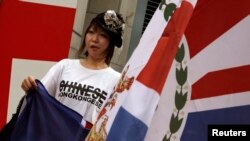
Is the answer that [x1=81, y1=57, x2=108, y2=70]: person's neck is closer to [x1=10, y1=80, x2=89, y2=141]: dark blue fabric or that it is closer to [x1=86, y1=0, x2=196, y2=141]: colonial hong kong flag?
[x1=10, y1=80, x2=89, y2=141]: dark blue fabric

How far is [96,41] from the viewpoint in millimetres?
2174

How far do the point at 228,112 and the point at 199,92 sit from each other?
0.09m

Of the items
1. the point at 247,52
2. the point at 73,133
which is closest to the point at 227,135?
the point at 247,52

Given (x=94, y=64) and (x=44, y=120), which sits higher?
(x=94, y=64)

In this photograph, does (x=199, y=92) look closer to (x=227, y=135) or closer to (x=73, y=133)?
(x=227, y=135)

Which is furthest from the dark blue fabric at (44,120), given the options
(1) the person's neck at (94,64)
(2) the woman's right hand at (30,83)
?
(1) the person's neck at (94,64)

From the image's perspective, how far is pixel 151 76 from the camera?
1.03 metres

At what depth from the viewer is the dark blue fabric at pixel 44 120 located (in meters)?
2.09

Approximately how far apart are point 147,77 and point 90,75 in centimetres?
117

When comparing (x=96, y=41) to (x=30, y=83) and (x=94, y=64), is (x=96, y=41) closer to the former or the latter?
(x=94, y=64)

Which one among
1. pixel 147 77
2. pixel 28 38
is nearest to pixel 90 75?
pixel 28 38

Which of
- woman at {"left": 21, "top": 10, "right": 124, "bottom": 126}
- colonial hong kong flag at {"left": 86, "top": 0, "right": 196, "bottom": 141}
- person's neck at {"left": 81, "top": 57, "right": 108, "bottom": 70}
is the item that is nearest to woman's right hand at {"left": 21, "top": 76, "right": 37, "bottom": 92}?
woman at {"left": 21, "top": 10, "right": 124, "bottom": 126}

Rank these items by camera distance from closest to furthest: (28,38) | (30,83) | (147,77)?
(147,77) < (30,83) < (28,38)

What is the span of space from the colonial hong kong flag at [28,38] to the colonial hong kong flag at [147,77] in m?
1.36
